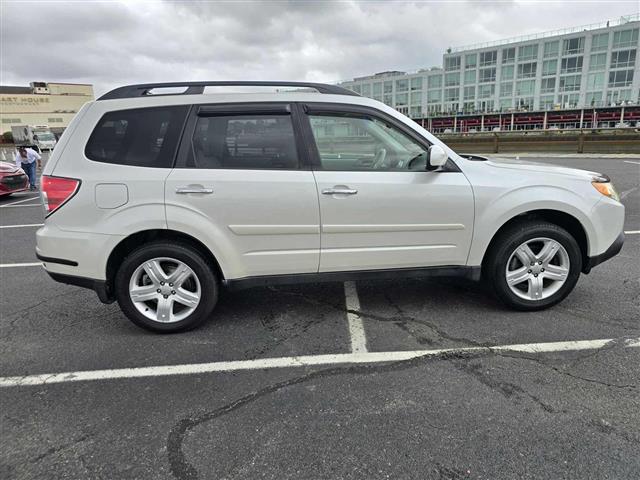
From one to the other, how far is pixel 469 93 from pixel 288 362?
3608 inches

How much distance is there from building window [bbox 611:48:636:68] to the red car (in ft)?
269

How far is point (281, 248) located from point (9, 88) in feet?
416

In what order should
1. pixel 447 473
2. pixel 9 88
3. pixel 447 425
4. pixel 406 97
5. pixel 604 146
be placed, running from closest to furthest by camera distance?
1. pixel 447 473
2. pixel 447 425
3. pixel 604 146
4. pixel 406 97
5. pixel 9 88

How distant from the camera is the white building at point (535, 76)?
6906 cm

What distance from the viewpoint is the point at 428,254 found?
3.73 m

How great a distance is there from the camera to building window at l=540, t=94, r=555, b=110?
7722 centimetres

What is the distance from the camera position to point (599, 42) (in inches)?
2746

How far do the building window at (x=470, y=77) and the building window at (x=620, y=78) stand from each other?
21.9 meters

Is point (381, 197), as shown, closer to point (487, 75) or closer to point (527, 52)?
point (527, 52)

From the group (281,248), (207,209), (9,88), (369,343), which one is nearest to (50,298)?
(207,209)

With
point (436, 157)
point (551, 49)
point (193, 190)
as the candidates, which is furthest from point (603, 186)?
point (551, 49)

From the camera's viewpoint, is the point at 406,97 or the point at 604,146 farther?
the point at 406,97

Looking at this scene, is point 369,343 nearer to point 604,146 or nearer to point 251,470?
point 251,470

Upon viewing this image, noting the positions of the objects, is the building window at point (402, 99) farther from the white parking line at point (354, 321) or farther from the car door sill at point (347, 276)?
the car door sill at point (347, 276)
